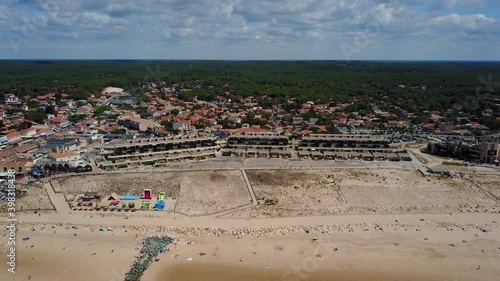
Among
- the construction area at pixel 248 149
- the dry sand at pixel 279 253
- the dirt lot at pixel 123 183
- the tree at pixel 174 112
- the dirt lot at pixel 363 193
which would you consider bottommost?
the dry sand at pixel 279 253

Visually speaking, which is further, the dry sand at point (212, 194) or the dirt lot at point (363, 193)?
the dirt lot at point (363, 193)

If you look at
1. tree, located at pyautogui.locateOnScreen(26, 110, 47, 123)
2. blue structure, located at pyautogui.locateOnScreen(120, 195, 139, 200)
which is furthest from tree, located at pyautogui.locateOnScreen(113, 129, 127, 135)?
blue structure, located at pyautogui.locateOnScreen(120, 195, 139, 200)

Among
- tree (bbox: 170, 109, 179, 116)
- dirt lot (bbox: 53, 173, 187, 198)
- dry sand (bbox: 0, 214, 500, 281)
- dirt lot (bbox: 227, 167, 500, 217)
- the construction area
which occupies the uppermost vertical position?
tree (bbox: 170, 109, 179, 116)

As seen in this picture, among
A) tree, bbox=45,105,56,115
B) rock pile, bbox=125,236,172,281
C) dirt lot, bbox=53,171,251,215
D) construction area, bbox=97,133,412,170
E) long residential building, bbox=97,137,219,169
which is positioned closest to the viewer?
rock pile, bbox=125,236,172,281

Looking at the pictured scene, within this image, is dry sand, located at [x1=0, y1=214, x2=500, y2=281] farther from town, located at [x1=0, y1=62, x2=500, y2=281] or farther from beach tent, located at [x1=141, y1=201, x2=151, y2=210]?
beach tent, located at [x1=141, y1=201, x2=151, y2=210]

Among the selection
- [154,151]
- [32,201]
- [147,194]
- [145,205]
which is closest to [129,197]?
[147,194]

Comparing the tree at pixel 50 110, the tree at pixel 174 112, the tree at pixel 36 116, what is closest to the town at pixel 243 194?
the tree at pixel 36 116

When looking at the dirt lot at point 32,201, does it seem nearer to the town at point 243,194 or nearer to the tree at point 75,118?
the town at point 243,194
